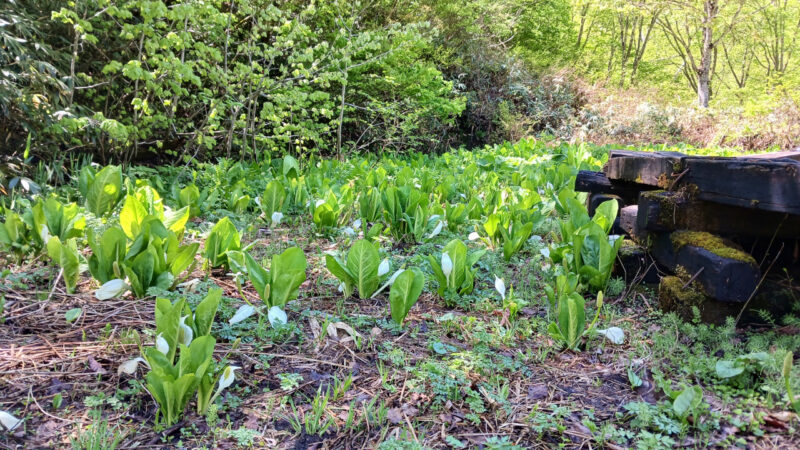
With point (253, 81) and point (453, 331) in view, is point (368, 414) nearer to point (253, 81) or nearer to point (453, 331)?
point (453, 331)

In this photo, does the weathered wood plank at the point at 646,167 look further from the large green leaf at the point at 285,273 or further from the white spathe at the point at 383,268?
the large green leaf at the point at 285,273

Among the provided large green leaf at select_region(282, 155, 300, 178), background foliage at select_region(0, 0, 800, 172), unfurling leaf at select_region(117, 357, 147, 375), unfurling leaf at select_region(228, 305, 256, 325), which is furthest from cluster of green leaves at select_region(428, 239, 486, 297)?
background foliage at select_region(0, 0, 800, 172)

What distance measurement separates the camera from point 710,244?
2074 millimetres

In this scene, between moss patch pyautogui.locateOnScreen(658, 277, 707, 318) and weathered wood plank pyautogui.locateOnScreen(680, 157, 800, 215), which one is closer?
weathered wood plank pyautogui.locateOnScreen(680, 157, 800, 215)

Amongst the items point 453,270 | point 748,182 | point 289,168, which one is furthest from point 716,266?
point 289,168

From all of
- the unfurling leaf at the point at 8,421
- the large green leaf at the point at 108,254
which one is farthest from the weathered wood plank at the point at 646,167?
the unfurling leaf at the point at 8,421

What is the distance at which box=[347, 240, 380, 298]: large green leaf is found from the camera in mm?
2252

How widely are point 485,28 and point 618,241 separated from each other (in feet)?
36.1

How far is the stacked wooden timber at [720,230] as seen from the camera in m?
1.85

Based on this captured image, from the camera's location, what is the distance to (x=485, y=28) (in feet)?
40.6

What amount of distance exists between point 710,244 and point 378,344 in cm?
138

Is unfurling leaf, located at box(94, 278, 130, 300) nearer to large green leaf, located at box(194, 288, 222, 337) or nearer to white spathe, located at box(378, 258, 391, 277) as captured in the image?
large green leaf, located at box(194, 288, 222, 337)

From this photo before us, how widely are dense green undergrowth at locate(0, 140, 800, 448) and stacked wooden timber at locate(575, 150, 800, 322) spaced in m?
0.12

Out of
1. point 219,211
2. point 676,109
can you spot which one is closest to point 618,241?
point 219,211
